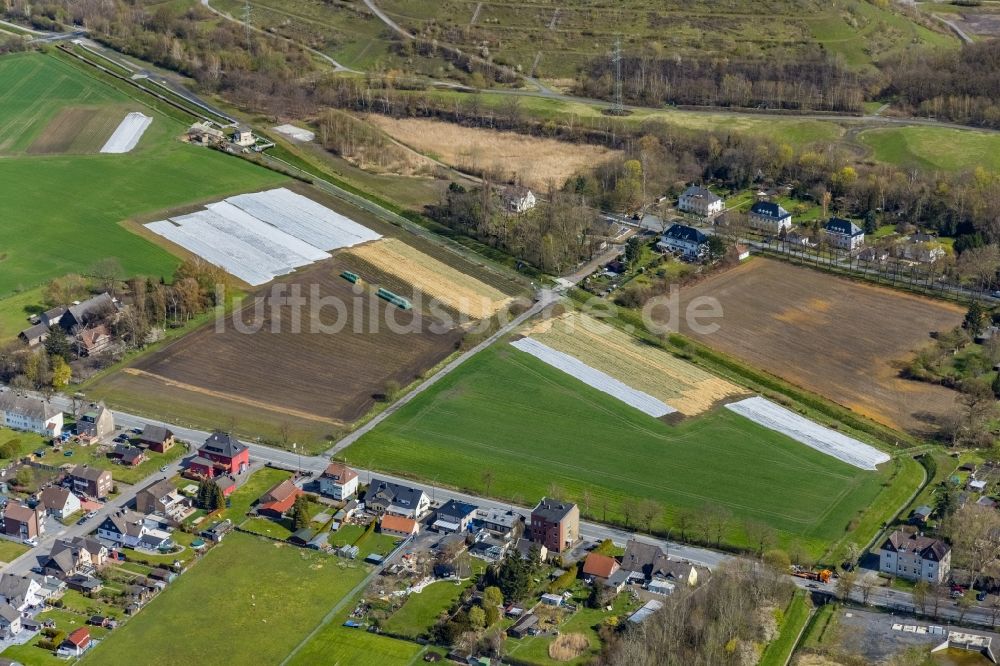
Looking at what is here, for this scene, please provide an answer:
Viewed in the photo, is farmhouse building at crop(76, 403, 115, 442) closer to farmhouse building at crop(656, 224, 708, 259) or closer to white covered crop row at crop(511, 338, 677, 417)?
white covered crop row at crop(511, 338, 677, 417)

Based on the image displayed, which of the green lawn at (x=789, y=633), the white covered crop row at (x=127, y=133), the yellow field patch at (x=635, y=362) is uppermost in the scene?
Result: the white covered crop row at (x=127, y=133)

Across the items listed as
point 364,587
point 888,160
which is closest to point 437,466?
point 364,587

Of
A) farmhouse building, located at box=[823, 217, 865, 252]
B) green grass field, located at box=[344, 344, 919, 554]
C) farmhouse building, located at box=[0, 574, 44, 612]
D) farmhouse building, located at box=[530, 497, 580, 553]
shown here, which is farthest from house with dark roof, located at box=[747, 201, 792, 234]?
farmhouse building, located at box=[0, 574, 44, 612]

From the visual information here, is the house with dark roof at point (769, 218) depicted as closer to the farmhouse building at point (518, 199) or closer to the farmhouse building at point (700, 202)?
the farmhouse building at point (700, 202)

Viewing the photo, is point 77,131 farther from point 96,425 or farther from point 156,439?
point 156,439

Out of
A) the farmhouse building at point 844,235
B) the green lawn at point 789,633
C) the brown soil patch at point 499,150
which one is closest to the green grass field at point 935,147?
the farmhouse building at point 844,235
